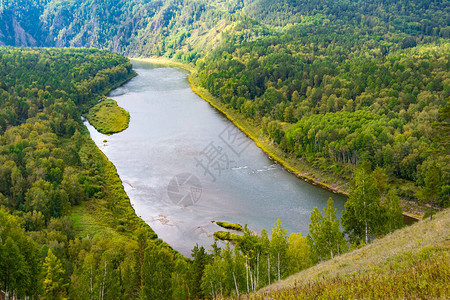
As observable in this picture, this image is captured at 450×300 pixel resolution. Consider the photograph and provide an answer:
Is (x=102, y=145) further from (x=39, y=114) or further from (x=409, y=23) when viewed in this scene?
(x=409, y=23)

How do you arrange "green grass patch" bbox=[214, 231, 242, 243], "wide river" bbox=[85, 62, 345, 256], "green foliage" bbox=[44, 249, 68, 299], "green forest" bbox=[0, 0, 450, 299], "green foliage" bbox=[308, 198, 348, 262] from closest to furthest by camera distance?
"green forest" bbox=[0, 0, 450, 299]
"green foliage" bbox=[44, 249, 68, 299]
"green foliage" bbox=[308, 198, 348, 262]
"green grass patch" bbox=[214, 231, 242, 243]
"wide river" bbox=[85, 62, 345, 256]

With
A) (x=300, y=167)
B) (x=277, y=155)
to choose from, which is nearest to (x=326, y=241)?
(x=300, y=167)

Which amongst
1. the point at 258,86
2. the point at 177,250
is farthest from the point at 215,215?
the point at 258,86

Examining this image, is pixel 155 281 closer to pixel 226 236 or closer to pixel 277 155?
pixel 226 236

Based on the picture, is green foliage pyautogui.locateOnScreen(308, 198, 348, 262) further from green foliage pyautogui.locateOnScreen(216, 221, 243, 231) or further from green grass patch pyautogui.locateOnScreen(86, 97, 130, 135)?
green grass patch pyautogui.locateOnScreen(86, 97, 130, 135)

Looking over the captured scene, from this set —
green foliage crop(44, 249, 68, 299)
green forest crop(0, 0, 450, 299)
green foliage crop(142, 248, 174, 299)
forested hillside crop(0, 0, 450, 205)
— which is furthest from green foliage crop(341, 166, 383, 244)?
green foliage crop(44, 249, 68, 299)

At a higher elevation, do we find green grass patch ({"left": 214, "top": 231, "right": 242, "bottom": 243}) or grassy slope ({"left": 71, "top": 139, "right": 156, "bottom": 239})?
green grass patch ({"left": 214, "top": 231, "right": 242, "bottom": 243})

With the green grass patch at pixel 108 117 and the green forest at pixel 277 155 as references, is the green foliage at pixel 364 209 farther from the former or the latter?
the green grass patch at pixel 108 117
